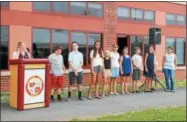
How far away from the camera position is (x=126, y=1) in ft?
62.4

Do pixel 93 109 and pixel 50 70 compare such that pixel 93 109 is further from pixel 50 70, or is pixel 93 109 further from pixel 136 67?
pixel 136 67

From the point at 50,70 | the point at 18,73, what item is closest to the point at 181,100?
the point at 50,70

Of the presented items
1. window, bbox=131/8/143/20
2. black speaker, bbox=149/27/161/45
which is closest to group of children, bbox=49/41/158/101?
black speaker, bbox=149/27/161/45

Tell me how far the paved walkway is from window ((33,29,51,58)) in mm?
4227

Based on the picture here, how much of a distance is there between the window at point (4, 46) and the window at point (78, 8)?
329 centimetres

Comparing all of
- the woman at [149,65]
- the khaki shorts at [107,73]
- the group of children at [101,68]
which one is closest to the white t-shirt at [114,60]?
the group of children at [101,68]

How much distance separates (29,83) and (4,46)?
4953 mm

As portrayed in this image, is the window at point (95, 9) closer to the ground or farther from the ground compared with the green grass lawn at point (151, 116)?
farther from the ground

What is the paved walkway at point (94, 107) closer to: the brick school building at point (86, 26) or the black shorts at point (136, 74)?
the black shorts at point (136, 74)

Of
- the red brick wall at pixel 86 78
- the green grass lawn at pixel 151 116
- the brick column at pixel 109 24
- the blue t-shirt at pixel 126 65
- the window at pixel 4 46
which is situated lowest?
the green grass lawn at pixel 151 116

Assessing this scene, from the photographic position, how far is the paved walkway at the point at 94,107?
9148 millimetres

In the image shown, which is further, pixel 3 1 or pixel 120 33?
pixel 120 33

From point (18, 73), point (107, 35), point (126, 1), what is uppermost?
point (126, 1)

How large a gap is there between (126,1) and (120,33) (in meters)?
1.54
